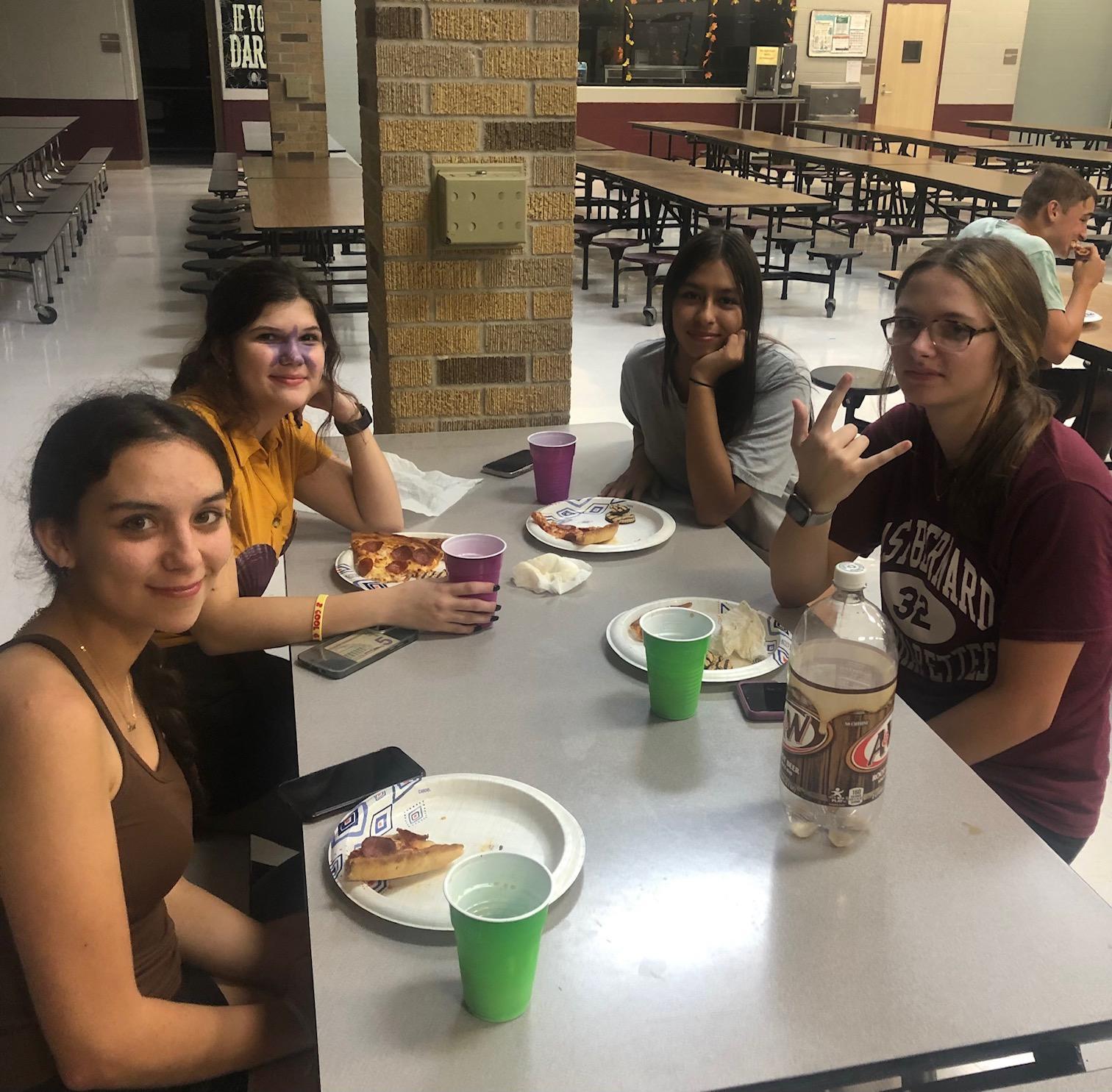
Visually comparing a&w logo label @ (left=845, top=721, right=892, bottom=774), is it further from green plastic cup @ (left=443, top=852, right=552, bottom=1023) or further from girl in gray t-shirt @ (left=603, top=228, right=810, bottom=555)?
girl in gray t-shirt @ (left=603, top=228, right=810, bottom=555)

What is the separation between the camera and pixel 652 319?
7.02 meters

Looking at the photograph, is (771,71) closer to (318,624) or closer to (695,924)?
(318,624)

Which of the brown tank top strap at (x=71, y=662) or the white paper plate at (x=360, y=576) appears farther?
the white paper plate at (x=360, y=576)

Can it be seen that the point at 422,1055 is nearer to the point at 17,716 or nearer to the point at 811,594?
the point at 17,716

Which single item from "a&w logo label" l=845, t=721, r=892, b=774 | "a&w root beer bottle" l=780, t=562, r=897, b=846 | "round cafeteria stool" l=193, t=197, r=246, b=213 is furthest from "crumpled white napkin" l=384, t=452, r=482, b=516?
"round cafeteria stool" l=193, t=197, r=246, b=213

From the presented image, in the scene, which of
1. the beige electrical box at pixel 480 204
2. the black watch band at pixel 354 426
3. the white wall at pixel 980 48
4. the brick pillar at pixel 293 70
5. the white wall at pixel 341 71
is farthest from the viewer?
the white wall at pixel 980 48

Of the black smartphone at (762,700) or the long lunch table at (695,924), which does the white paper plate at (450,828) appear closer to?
the long lunch table at (695,924)

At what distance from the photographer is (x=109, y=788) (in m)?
1.00

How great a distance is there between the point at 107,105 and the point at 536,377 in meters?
14.2

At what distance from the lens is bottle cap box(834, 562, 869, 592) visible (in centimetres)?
108

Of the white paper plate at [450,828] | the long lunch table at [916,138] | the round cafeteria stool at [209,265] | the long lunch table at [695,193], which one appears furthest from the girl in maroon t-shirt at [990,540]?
the long lunch table at [916,138]

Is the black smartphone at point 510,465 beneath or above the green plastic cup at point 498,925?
beneath

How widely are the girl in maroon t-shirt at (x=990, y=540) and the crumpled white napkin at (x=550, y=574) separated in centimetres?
31

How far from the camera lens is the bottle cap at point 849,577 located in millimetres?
1076
